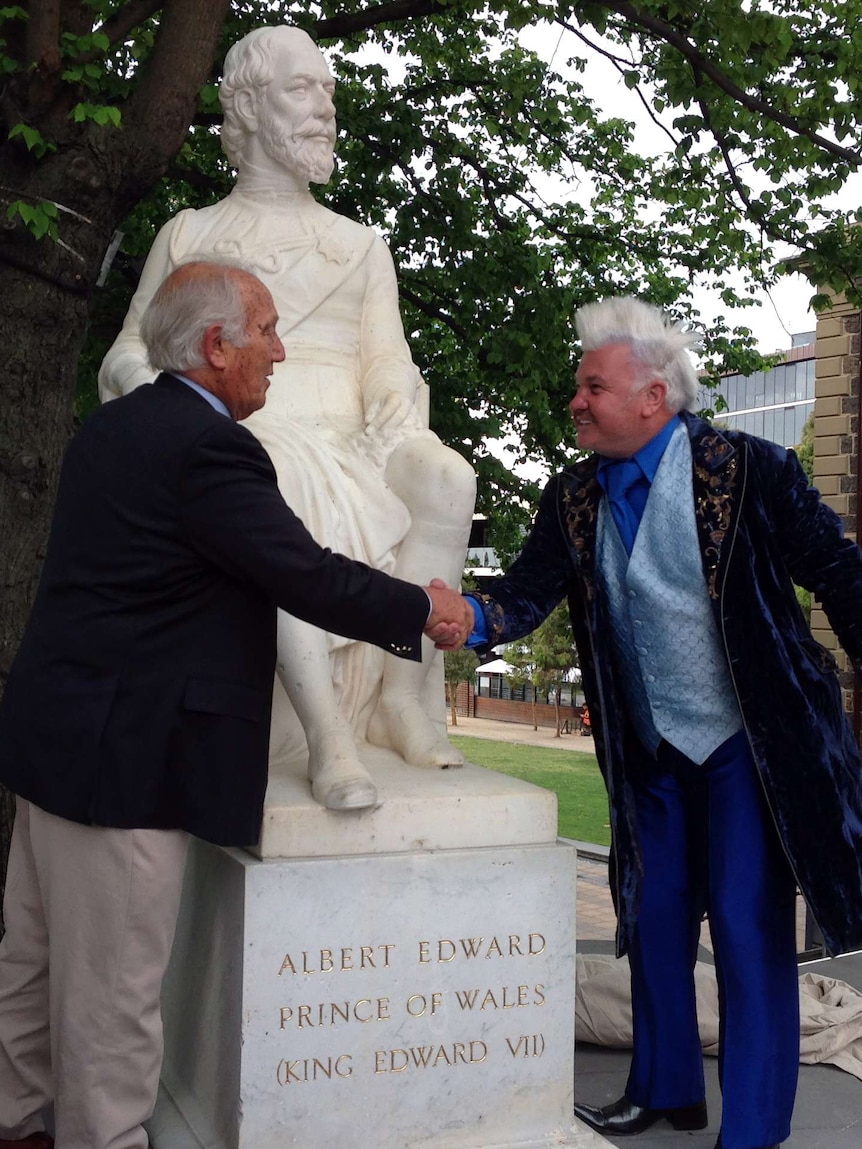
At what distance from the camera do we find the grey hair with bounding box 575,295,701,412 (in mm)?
3314

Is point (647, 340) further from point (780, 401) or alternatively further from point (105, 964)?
point (780, 401)

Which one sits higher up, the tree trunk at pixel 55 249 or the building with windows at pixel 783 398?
the building with windows at pixel 783 398

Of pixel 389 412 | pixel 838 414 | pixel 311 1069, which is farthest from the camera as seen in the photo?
pixel 838 414

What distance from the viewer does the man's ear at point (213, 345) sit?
2.61 metres

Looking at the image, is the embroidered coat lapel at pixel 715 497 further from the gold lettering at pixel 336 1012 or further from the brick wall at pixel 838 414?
the brick wall at pixel 838 414

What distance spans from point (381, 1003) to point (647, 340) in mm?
1641

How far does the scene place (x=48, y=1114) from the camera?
312 cm

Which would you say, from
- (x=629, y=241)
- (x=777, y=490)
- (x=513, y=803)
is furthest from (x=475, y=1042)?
(x=629, y=241)

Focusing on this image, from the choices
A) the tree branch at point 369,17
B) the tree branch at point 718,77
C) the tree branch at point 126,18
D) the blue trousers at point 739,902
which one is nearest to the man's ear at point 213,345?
the blue trousers at point 739,902

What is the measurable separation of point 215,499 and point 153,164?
141 inches

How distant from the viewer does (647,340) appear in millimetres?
3320

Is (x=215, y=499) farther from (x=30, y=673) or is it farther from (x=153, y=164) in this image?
(x=153, y=164)

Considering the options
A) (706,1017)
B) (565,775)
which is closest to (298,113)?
(706,1017)

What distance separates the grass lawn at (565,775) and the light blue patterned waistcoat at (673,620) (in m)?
12.7
